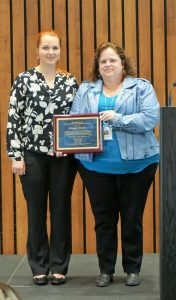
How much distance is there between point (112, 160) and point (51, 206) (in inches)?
23.6

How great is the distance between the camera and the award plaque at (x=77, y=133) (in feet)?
9.42

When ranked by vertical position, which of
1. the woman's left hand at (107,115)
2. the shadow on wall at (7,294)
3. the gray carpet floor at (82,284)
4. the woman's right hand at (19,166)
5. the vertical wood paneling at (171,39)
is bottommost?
the gray carpet floor at (82,284)

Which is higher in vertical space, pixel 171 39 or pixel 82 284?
pixel 171 39

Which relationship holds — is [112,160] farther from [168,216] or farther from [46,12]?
[46,12]


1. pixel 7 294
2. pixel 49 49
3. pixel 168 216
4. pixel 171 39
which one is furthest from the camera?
pixel 171 39

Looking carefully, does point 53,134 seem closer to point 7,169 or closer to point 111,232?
point 111,232

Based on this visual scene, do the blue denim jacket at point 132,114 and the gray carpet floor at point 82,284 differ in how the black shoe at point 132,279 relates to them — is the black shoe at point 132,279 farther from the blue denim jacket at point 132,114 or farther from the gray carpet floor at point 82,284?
the blue denim jacket at point 132,114

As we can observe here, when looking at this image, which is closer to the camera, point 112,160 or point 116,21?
point 112,160

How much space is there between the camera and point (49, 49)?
3.04 m

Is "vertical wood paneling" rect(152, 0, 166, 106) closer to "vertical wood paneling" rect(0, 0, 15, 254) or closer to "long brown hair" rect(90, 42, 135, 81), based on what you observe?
"long brown hair" rect(90, 42, 135, 81)

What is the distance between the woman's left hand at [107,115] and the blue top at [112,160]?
11 cm

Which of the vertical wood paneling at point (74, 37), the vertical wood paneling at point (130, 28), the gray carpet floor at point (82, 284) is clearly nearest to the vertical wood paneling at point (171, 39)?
the vertical wood paneling at point (130, 28)

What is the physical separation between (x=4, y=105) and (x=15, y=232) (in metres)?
1.17

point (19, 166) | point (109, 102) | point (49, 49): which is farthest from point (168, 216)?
point (49, 49)
